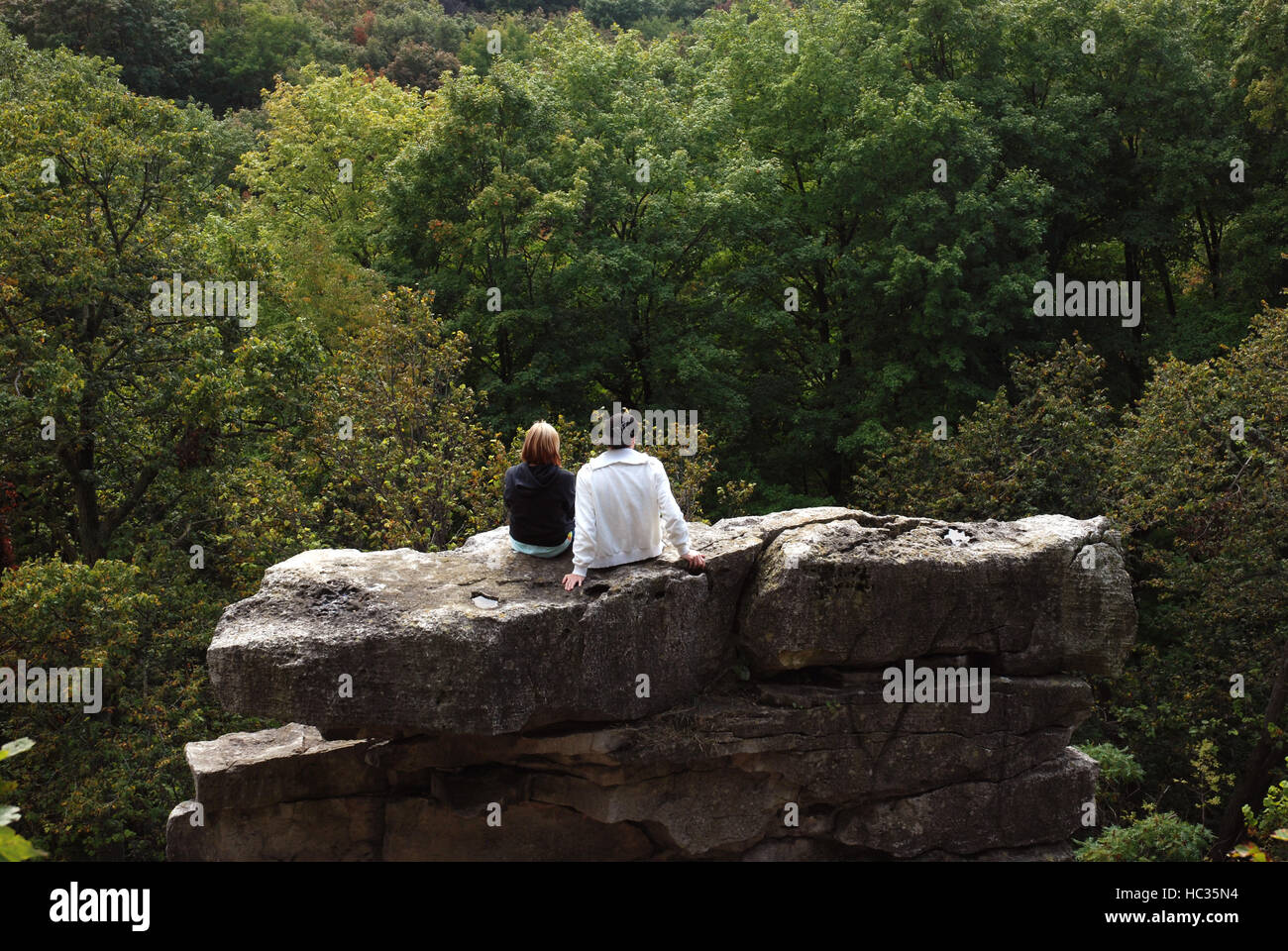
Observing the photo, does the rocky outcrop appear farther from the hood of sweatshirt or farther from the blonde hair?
the blonde hair

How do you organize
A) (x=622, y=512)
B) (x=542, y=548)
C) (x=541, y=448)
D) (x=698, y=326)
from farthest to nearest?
(x=698, y=326) → (x=542, y=548) → (x=622, y=512) → (x=541, y=448)

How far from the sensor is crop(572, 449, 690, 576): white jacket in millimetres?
10586

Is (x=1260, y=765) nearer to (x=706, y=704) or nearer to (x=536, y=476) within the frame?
(x=706, y=704)

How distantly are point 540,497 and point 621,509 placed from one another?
787 mm

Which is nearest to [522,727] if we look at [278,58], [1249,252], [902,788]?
[902,788]

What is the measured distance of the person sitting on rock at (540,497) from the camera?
35.5ft

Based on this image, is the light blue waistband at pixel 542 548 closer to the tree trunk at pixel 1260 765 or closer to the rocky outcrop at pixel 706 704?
the rocky outcrop at pixel 706 704

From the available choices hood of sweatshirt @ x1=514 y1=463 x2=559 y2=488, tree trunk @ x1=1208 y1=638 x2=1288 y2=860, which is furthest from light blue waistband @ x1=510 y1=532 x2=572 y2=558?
tree trunk @ x1=1208 y1=638 x2=1288 y2=860

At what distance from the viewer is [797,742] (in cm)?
1223

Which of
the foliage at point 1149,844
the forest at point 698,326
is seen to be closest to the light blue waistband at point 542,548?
the foliage at point 1149,844

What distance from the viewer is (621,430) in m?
10.8

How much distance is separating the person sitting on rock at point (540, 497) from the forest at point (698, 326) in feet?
24.1

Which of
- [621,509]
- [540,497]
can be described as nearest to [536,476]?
[540,497]

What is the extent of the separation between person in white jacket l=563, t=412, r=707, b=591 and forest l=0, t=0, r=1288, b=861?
661 centimetres
